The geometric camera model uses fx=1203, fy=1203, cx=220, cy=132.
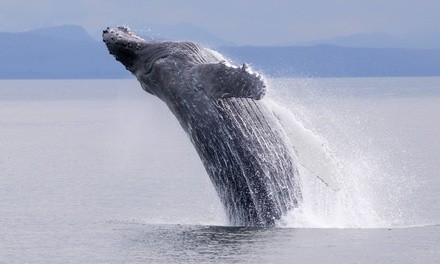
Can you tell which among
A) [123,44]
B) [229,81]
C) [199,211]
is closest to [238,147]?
[229,81]

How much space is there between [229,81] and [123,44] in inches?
86.0

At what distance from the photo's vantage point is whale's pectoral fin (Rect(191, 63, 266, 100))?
471 inches

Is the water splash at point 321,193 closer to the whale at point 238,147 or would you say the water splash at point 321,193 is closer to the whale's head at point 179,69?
the whale at point 238,147

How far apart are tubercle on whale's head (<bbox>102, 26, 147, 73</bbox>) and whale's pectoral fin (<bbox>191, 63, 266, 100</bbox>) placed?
1.23 meters

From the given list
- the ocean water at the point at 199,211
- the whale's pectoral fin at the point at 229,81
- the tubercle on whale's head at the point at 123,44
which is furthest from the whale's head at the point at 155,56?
the ocean water at the point at 199,211

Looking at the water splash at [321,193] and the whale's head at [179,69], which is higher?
the whale's head at [179,69]

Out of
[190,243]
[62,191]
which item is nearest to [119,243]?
[190,243]

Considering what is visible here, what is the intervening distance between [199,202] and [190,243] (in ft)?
16.8

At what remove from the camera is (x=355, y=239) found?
40.6ft

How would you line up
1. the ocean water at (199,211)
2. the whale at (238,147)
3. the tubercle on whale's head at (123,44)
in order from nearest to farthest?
the ocean water at (199,211), the whale at (238,147), the tubercle on whale's head at (123,44)

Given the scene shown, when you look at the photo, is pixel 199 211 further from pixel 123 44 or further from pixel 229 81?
pixel 229 81

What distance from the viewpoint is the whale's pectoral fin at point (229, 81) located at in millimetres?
11961

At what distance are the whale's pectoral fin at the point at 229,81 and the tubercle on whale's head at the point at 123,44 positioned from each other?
1231 mm

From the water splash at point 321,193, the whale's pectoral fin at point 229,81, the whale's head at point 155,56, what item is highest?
the whale's head at point 155,56
